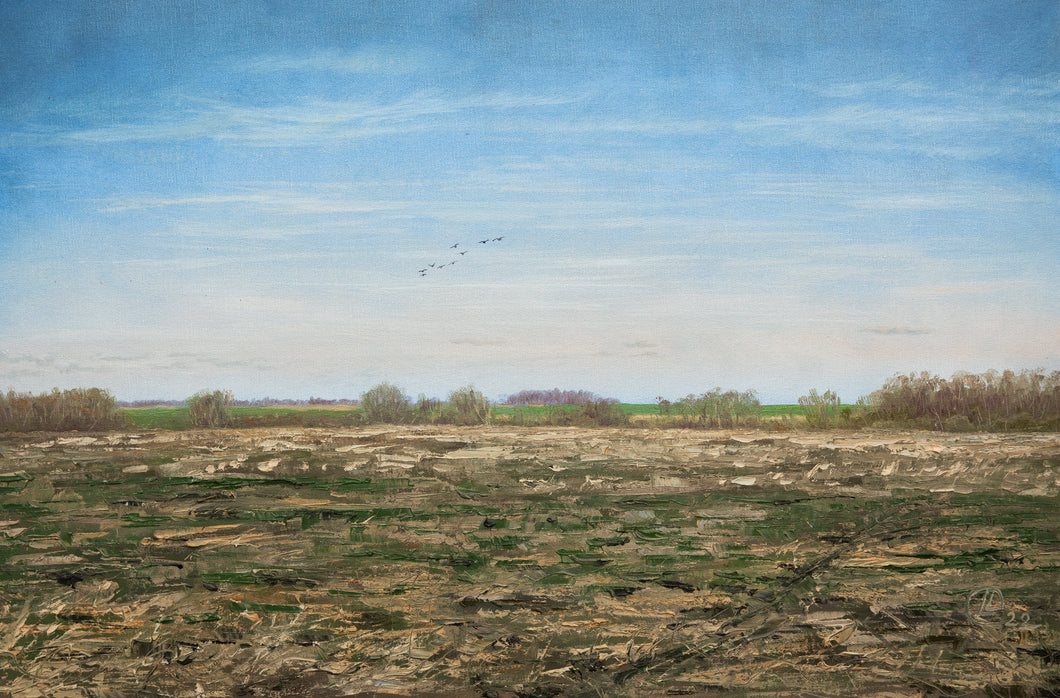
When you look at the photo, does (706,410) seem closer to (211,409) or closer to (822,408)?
(822,408)

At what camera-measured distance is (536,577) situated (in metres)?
3.49

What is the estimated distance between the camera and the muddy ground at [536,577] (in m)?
2.52

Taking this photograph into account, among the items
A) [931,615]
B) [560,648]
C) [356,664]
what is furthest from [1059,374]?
[356,664]

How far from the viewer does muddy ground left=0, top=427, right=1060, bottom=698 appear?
2523mm

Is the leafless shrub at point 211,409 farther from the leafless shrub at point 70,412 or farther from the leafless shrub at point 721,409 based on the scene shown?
the leafless shrub at point 721,409

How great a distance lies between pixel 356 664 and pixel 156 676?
723 millimetres
